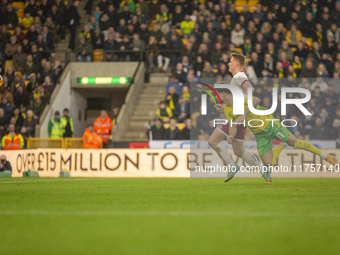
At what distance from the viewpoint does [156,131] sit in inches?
745

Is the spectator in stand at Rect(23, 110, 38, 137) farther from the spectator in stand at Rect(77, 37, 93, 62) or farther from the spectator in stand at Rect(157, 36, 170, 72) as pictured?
the spectator in stand at Rect(157, 36, 170, 72)

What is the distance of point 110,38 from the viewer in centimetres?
2375

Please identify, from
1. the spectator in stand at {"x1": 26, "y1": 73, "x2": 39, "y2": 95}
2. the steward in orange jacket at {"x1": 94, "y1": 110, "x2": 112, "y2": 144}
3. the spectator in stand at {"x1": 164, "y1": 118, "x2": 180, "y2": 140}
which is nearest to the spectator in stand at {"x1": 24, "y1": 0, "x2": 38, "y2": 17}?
the spectator in stand at {"x1": 26, "y1": 73, "x2": 39, "y2": 95}

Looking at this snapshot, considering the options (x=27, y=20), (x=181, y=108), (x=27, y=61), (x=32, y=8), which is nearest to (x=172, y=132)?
(x=181, y=108)

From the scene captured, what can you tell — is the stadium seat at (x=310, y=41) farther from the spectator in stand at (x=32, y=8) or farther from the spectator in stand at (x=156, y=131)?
the spectator in stand at (x=32, y=8)

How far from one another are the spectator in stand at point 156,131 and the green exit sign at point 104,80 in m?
5.03

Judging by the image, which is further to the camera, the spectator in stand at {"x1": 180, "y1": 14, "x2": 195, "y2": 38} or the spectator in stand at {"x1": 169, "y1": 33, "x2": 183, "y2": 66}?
the spectator in stand at {"x1": 180, "y1": 14, "x2": 195, "y2": 38}

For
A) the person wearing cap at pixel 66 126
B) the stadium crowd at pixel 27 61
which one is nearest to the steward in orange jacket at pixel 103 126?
the person wearing cap at pixel 66 126

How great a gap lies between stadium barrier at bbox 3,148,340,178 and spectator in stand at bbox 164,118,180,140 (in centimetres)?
111

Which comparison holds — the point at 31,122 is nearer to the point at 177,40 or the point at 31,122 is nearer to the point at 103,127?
the point at 103,127

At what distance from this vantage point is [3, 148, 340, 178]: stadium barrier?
17047 mm

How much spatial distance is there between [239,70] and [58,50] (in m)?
14.5

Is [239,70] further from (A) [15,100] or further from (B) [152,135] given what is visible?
(A) [15,100]

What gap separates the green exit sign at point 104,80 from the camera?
23.9 meters
